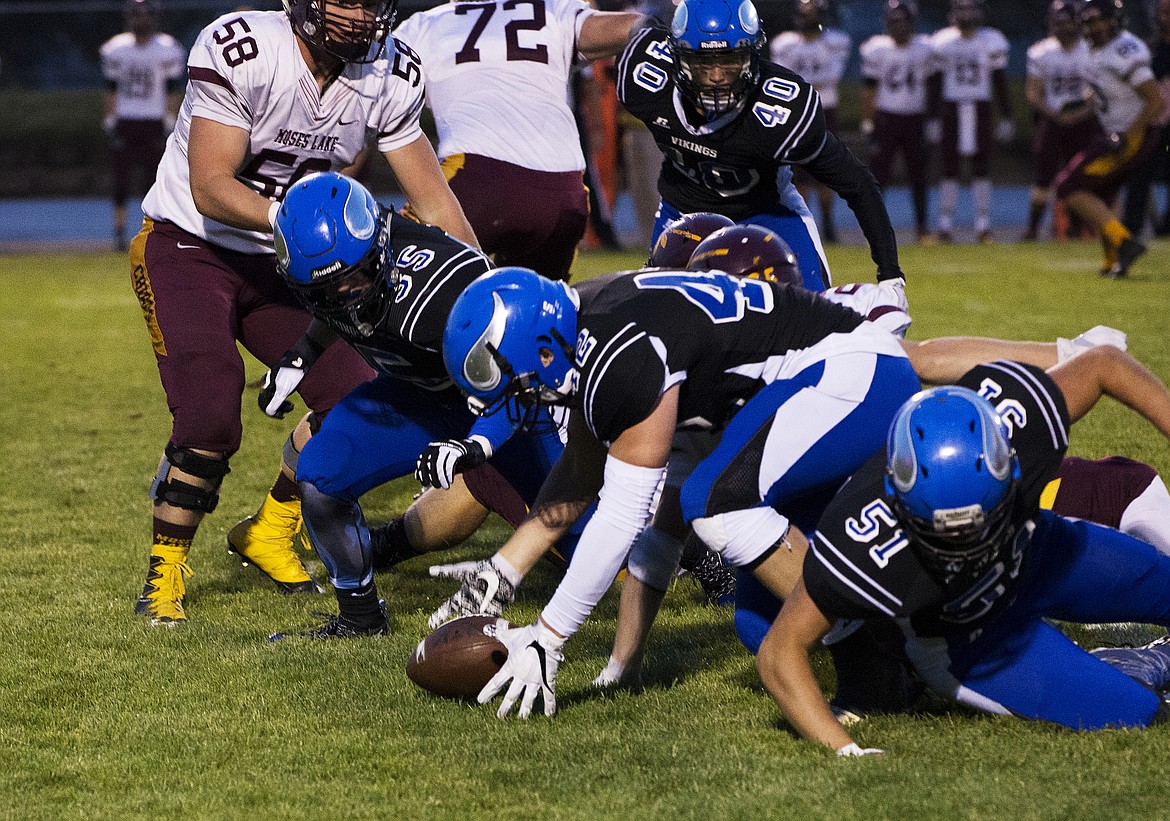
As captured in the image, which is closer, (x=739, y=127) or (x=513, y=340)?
(x=513, y=340)

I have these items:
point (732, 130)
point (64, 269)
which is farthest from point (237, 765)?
point (64, 269)

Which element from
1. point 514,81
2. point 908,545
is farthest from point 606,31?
point 908,545

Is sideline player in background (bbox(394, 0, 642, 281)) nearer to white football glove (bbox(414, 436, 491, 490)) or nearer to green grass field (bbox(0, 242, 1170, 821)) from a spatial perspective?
green grass field (bbox(0, 242, 1170, 821))

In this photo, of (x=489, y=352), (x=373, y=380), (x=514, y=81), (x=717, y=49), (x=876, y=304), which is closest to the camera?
(x=489, y=352)

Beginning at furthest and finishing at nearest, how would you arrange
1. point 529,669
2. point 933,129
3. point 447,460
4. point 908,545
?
point 933,129 < point 447,460 < point 529,669 < point 908,545

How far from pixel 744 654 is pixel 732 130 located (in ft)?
6.39

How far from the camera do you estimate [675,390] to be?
3359 mm

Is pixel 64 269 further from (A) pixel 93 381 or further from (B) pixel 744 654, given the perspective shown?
(B) pixel 744 654

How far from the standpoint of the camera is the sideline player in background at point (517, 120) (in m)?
5.75

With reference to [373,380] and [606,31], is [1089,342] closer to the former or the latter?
[373,380]

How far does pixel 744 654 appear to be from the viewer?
4.10 meters

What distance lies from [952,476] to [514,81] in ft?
10.8

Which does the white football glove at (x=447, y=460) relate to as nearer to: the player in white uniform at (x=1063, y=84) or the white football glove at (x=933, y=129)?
the player in white uniform at (x=1063, y=84)

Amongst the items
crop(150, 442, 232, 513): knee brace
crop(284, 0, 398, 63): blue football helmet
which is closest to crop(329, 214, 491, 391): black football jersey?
crop(284, 0, 398, 63): blue football helmet
